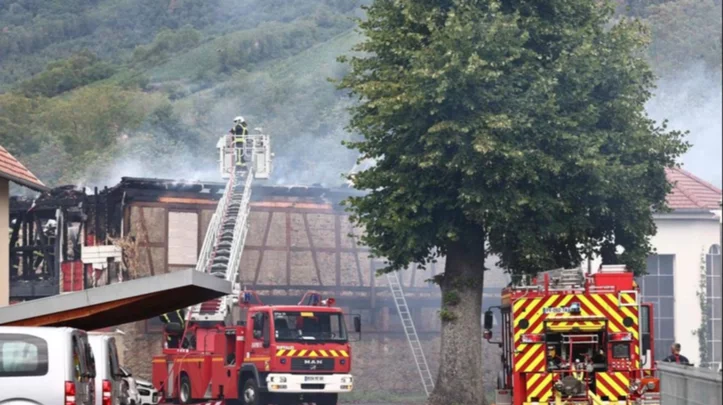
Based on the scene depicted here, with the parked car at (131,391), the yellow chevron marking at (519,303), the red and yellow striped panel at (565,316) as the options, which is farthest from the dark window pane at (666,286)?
the yellow chevron marking at (519,303)

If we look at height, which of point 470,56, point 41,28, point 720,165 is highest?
point 41,28

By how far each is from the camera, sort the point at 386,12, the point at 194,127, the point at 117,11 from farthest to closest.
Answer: the point at 117,11, the point at 194,127, the point at 386,12

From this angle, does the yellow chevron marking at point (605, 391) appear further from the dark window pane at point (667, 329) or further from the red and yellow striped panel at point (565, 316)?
the dark window pane at point (667, 329)

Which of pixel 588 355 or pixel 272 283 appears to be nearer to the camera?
pixel 588 355

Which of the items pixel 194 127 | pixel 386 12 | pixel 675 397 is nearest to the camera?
pixel 675 397

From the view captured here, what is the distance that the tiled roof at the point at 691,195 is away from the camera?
41.6m

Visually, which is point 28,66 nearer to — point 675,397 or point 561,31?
point 561,31

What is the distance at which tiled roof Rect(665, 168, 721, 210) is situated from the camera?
137ft

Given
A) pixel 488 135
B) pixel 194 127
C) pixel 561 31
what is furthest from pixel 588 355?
pixel 194 127

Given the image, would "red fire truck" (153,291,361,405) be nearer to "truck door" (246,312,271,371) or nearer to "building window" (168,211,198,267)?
"truck door" (246,312,271,371)

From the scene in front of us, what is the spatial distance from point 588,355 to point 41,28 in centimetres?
8337

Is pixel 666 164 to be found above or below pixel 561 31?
below

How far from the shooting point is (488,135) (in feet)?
87.6

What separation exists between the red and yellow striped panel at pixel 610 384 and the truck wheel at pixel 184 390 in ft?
42.1
